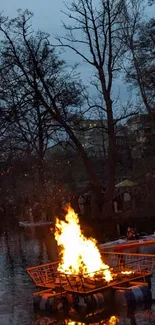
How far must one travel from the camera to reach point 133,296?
12883mm

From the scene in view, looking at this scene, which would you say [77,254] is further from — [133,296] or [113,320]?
[113,320]

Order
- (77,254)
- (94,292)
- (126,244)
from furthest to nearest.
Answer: (126,244), (77,254), (94,292)

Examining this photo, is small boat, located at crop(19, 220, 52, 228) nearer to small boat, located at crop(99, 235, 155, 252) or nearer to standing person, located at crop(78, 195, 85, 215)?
standing person, located at crop(78, 195, 85, 215)

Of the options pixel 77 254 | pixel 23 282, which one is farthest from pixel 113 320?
pixel 23 282

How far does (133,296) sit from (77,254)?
72.0 inches

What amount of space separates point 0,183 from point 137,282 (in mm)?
50831

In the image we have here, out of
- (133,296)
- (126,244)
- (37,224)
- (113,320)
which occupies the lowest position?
(113,320)

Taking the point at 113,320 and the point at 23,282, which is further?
the point at 23,282

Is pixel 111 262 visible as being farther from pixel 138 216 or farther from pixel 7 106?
pixel 7 106

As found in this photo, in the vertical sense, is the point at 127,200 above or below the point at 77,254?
above

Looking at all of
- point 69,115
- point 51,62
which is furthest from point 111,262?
point 51,62

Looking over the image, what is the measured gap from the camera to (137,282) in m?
13.6

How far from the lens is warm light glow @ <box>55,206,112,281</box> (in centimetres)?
1356

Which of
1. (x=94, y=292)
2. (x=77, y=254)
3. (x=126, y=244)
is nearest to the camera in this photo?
(x=94, y=292)
